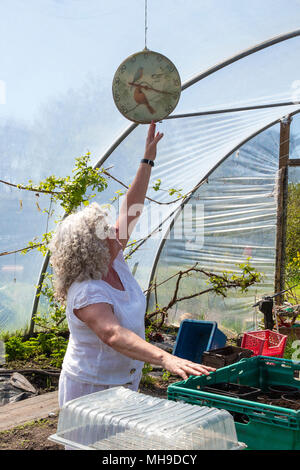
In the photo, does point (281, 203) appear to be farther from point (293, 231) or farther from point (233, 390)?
point (233, 390)

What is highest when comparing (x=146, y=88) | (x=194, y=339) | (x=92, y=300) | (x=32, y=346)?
(x=146, y=88)

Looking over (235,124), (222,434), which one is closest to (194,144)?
(235,124)

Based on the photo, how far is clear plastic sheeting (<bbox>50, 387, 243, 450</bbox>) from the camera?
137cm

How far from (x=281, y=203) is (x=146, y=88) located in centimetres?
391

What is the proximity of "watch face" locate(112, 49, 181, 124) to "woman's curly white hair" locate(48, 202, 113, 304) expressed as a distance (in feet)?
4.38

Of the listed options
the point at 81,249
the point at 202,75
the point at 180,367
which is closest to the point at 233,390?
the point at 180,367

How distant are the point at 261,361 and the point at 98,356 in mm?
923

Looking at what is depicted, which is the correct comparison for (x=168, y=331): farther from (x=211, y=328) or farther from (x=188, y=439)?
(x=188, y=439)

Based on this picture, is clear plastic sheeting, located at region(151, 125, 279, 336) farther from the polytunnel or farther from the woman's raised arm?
the woman's raised arm

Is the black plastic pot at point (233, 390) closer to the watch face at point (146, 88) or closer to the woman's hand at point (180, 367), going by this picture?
the woman's hand at point (180, 367)

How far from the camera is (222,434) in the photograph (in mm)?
1495

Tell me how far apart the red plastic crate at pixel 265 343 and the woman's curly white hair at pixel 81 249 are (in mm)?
2470

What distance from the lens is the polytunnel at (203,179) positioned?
5203 mm

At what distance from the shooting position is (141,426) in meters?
1.40
